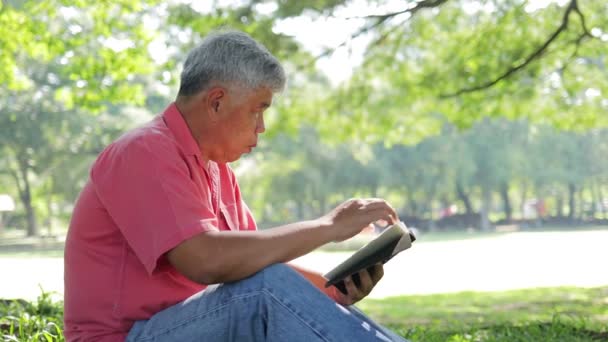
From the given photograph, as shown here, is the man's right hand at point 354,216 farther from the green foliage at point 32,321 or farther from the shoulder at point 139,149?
the green foliage at point 32,321

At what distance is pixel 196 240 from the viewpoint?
2301mm

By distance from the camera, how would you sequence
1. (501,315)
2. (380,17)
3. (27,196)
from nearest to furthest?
1. (501,315)
2. (380,17)
3. (27,196)

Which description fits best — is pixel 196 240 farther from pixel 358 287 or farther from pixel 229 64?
pixel 358 287

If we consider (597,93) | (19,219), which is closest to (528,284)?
(597,93)

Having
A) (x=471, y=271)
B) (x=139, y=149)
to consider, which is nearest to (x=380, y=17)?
(x=139, y=149)

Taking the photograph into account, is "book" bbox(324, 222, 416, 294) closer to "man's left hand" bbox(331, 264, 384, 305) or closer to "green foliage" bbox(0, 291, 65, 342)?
"man's left hand" bbox(331, 264, 384, 305)

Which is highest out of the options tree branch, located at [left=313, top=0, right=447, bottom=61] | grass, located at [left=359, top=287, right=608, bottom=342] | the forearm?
tree branch, located at [left=313, top=0, right=447, bottom=61]

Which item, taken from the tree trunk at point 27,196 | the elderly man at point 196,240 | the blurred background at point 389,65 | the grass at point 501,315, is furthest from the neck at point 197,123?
the tree trunk at point 27,196

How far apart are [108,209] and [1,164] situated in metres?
46.2

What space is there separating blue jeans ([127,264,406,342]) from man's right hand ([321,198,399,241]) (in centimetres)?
26

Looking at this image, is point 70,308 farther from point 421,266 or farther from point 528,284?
point 421,266

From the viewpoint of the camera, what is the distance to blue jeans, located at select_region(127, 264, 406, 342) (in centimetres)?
224

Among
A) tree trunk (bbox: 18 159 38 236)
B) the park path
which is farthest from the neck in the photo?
tree trunk (bbox: 18 159 38 236)

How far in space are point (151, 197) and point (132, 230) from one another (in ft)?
0.38
